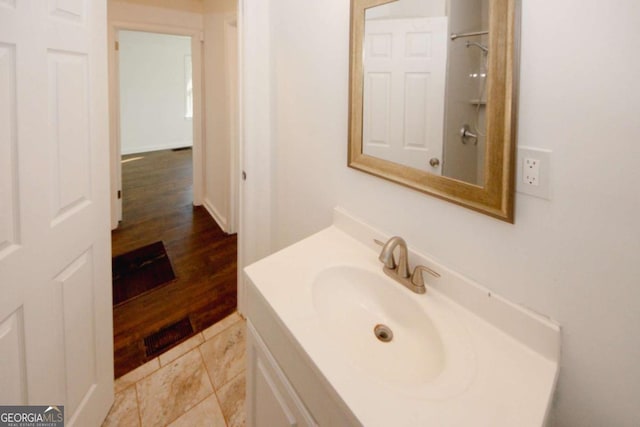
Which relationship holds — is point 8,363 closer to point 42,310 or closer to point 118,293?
point 42,310

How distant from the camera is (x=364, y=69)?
120cm

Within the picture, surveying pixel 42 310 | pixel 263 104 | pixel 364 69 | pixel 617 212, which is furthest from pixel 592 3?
pixel 42 310

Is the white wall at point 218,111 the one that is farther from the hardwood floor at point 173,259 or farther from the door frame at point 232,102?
the hardwood floor at point 173,259

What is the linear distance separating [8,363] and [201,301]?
4.51 feet

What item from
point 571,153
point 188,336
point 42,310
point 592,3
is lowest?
point 188,336

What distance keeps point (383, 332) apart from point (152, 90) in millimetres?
7189

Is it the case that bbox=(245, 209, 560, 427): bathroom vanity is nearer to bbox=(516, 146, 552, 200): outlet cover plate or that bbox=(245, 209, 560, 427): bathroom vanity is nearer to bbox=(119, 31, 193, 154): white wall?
bbox=(516, 146, 552, 200): outlet cover plate

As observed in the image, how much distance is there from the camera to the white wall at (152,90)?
6250 millimetres

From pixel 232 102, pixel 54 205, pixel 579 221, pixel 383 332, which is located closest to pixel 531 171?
pixel 579 221

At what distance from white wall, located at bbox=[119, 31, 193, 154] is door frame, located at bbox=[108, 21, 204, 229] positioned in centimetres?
341


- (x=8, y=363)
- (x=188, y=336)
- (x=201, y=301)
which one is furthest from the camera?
(x=201, y=301)

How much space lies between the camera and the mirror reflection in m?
0.87

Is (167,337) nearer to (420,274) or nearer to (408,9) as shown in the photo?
(420,274)

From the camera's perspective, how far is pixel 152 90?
664cm
